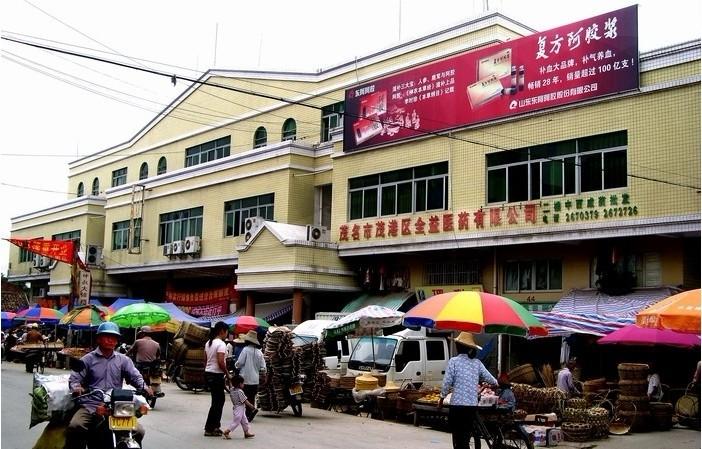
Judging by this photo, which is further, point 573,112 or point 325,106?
point 325,106

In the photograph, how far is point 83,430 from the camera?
6516 mm

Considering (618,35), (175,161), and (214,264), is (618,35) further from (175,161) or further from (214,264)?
(175,161)

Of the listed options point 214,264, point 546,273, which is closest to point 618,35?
point 546,273

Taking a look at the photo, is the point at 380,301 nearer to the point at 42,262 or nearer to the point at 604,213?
the point at 604,213

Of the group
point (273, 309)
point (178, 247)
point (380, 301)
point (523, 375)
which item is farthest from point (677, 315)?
point (178, 247)

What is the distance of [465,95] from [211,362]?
467 inches

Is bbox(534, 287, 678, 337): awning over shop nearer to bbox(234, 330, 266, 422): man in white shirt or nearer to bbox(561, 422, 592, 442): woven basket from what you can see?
bbox(561, 422, 592, 442): woven basket

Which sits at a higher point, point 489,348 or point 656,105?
point 656,105

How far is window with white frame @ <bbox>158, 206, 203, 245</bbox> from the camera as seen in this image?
30781mm

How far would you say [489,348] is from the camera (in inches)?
778

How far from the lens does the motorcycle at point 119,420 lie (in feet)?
20.8

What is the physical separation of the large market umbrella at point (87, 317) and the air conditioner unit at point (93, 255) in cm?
1115

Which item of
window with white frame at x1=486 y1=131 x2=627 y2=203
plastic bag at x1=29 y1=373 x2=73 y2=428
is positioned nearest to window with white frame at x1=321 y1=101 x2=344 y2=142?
window with white frame at x1=486 y1=131 x2=627 y2=203

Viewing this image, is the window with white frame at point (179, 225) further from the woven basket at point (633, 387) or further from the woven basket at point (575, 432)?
the woven basket at point (575, 432)
